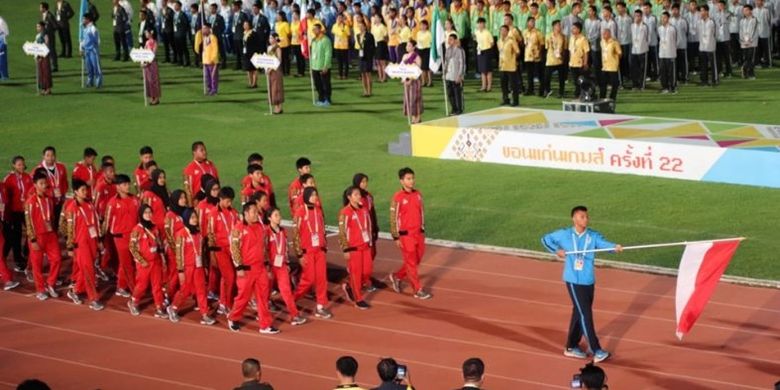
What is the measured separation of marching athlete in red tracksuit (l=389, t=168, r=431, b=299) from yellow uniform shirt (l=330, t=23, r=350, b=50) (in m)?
17.6

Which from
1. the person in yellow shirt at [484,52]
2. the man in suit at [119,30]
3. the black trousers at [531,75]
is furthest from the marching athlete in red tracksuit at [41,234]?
the man in suit at [119,30]

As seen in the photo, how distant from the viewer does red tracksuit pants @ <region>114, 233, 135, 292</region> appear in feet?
59.3

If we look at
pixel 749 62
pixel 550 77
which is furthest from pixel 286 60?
pixel 749 62

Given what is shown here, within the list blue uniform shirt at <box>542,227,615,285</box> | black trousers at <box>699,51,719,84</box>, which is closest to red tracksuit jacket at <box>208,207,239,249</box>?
blue uniform shirt at <box>542,227,615,285</box>

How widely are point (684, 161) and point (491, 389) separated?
381 inches

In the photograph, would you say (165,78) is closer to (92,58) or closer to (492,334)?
(92,58)

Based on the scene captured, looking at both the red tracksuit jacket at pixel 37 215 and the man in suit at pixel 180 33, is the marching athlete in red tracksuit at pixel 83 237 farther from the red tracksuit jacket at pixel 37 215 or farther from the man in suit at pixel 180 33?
the man in suit at pixel 180 33

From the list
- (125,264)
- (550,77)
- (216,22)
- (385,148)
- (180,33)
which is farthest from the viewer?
(180,33)

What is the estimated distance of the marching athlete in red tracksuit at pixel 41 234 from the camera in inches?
717

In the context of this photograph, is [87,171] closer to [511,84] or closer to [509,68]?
[509,68]

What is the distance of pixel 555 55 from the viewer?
31625 millimetres

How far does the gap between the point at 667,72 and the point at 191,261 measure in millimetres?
17449

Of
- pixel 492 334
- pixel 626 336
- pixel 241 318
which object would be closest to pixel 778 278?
pixel 626 336

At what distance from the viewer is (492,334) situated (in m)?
16.3
